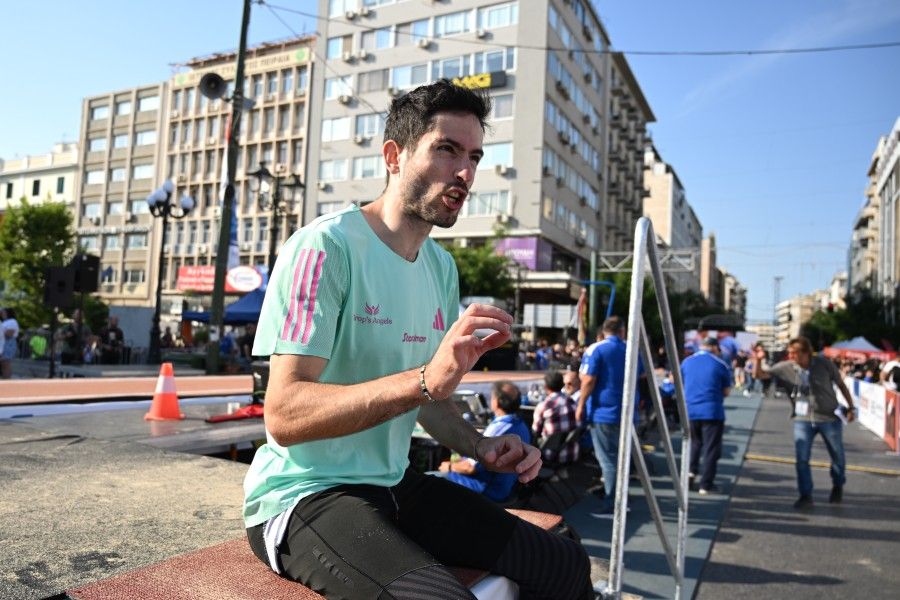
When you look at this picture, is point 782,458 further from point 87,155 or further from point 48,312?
point 87,155

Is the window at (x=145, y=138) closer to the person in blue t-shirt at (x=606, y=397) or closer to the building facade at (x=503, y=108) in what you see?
the building facade at (x=503, y=108)

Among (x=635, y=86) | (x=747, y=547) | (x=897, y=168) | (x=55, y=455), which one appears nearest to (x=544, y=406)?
(x=747, y=547)

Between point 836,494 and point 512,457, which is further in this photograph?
point 836,494

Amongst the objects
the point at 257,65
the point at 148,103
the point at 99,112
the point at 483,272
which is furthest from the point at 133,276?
the point at 483,272

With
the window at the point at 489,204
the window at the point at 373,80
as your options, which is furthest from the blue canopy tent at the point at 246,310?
the window at the point at 373,80

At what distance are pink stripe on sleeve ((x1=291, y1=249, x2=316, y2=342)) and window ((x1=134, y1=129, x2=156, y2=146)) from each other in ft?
226

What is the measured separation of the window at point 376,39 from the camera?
4806cm

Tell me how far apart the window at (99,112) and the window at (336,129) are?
30.3 m

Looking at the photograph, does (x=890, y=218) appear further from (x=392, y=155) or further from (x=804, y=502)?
(x=392, y=155)

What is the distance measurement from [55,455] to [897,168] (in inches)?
2975

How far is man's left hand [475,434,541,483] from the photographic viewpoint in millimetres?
1947

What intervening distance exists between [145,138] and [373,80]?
2824cm

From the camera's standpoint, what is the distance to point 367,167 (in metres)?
47.6

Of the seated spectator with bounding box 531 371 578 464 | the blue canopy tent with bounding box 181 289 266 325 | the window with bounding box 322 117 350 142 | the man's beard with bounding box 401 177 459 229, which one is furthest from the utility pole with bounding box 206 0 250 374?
the window with bounding box 322 117 350 142
